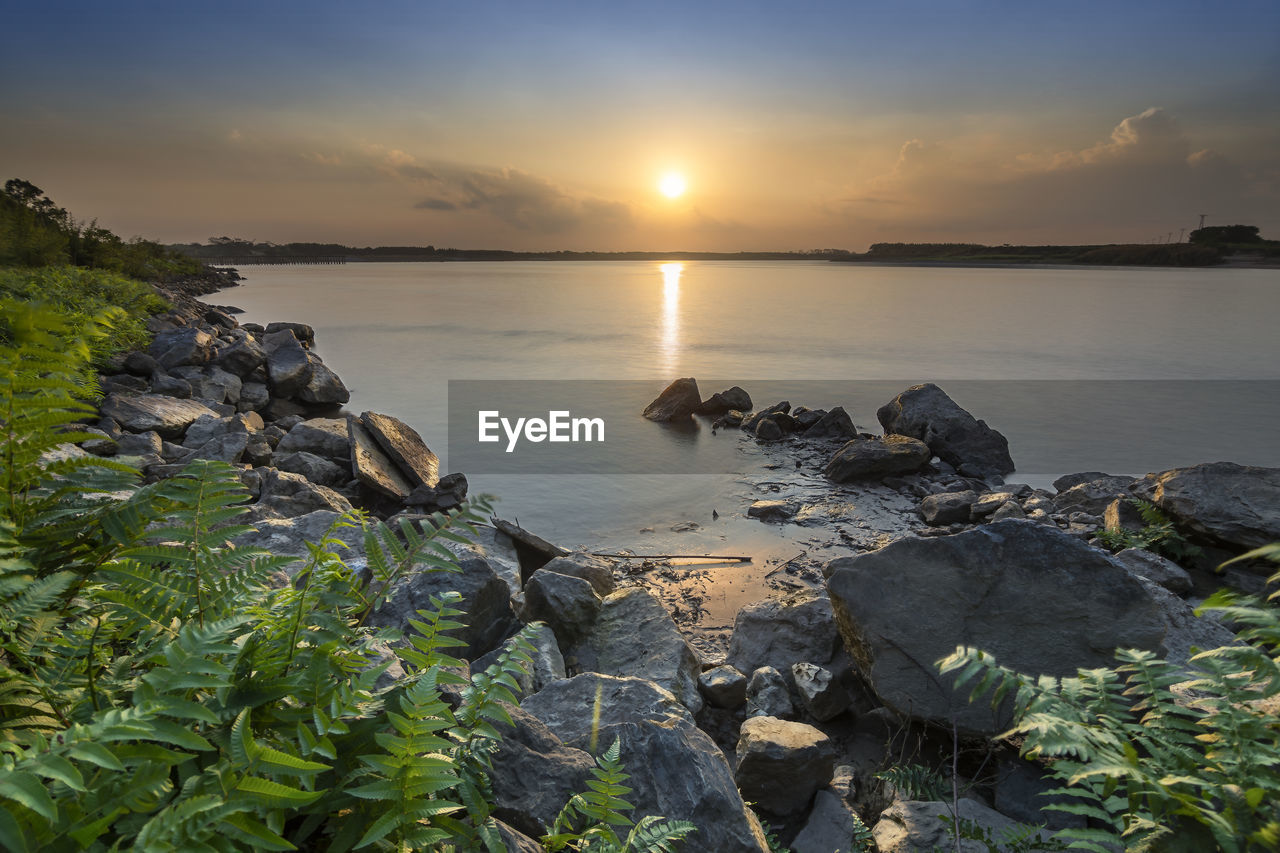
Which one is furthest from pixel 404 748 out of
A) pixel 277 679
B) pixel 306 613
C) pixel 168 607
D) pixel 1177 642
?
pixel 1177 642

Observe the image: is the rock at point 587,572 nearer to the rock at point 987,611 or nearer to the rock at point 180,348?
the rock at point 987,611

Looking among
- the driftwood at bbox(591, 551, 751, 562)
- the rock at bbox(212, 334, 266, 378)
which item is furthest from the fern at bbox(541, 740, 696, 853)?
the rock at bbox(212, 334, 266, 378)

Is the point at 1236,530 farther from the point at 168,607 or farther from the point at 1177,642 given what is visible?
the point at 168,607

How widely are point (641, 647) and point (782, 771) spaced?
1.86 m

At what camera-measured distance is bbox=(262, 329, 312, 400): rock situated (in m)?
17.5

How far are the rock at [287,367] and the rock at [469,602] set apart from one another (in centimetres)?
1424

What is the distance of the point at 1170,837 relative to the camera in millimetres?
1787

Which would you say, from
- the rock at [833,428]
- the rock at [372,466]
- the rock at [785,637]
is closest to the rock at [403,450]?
the rock at [372,466]

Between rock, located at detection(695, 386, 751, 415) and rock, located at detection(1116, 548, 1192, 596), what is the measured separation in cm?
1269

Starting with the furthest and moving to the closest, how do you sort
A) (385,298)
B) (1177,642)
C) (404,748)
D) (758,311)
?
(385,298) < (758,311) < (1177,642) < (404,748)

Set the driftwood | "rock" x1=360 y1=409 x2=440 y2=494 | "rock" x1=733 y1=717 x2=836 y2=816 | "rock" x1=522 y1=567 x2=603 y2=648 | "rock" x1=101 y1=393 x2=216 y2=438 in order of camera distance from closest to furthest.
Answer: "rock" x1=733 y1=717 x2=836 y2=816, "rock" x1=522 y1=567 x2=603 y2=648, the driftwood, "rock" x1=101 y1=393 x2=216 y2=438, "rock" x1=360 y1=409 x2=440 y2=494

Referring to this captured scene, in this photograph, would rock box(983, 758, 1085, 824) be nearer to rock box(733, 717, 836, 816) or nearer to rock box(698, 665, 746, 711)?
rock box(733, 717, 836, 816)

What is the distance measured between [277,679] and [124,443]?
32.5 feet

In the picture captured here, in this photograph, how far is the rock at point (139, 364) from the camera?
13.8m
